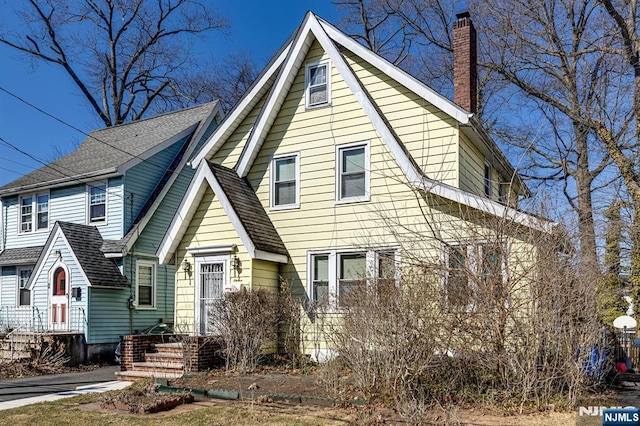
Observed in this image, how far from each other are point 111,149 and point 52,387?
41.1 feet

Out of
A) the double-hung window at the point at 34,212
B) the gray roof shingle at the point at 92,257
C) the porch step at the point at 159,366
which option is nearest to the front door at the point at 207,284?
the porch step at the point at 159,366

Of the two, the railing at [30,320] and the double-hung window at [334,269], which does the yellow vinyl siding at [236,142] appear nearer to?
the double-hung window at [334,269]

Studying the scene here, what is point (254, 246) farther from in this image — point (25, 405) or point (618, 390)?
point (618, 390)

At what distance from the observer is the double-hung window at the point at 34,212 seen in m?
22.2

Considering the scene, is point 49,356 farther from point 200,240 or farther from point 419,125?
point 419,125

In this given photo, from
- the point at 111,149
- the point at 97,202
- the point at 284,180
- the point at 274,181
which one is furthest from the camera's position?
the point at 111,149

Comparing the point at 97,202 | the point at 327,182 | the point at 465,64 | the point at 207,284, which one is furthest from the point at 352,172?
the point at 97,202

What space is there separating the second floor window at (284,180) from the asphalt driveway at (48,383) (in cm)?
631

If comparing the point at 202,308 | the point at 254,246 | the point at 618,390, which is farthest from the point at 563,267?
the point at 202,308

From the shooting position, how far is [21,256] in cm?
2180

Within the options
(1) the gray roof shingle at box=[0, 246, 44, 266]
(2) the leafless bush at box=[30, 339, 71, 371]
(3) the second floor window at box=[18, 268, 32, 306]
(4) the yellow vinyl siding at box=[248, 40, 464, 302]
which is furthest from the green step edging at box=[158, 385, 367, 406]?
(3) the second floor window at box=[18, 268, 32, 306]

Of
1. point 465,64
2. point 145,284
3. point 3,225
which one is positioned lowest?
point 145,284

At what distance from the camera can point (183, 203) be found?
48.5 feet

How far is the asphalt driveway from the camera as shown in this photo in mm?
12039
